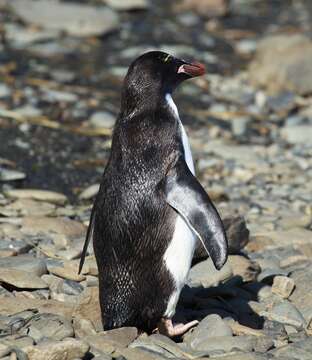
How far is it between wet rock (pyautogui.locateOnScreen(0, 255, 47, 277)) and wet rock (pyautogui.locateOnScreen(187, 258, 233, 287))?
0.66 meters

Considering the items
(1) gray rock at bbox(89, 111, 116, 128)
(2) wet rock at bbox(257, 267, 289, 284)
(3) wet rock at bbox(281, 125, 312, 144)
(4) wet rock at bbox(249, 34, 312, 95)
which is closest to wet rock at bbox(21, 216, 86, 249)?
(2) wet rock at bbox(257, 267, 289, 284)

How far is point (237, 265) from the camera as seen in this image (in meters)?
5.12

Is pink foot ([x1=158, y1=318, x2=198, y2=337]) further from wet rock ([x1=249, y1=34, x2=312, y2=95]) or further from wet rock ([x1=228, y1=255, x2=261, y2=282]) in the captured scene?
wet rock ([x1=249, y1=34, x2=312, y2=95])

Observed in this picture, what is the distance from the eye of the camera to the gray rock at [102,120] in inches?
307

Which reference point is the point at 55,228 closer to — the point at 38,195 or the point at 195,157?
the point at 38,195

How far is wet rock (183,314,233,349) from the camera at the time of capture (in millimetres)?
4250

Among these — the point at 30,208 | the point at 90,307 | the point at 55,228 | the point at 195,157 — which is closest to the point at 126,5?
the point at 195,157

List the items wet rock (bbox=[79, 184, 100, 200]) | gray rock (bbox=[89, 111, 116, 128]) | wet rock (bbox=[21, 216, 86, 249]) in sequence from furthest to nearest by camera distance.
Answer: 1. gray rock (bbox=[89, 111, 116, 128])
2. wet rock (bbox=[79, 184, 100, 200])
3. wet rock (bbox=[21, 216, 86, 249])

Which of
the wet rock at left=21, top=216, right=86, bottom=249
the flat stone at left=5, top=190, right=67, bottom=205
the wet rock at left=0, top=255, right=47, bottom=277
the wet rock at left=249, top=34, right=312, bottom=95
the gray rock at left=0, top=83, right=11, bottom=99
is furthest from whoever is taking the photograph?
the wet rock at left=249, top=34, right=312, bottom=95

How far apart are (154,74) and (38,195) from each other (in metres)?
2.02

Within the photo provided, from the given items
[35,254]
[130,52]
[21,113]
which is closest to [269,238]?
[35,254]

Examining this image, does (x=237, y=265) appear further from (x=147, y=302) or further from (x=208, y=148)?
(x=208, y=148)

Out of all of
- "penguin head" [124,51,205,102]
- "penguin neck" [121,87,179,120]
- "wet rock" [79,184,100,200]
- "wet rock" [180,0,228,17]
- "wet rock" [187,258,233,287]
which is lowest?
"wet rock" [187,258,233,287]

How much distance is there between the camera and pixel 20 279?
4633 mm
